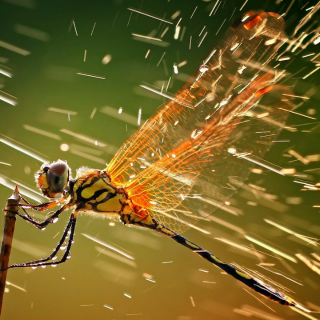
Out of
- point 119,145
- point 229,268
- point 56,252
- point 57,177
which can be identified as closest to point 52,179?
point 57,177

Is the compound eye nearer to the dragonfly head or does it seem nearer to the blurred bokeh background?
the dragonfly head

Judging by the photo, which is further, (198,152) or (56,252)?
(198,152)

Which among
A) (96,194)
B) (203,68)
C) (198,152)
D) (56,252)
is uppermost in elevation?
(203,68)

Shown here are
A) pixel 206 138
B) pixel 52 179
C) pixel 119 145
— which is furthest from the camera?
pixel 119 145

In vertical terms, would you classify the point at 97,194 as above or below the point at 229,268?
above

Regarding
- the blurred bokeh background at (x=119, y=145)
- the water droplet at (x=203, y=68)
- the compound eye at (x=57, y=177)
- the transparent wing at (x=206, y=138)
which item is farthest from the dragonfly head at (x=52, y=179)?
the blurred bokeh background at (x=119, y=145)

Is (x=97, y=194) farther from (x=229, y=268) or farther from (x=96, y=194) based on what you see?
(x=229, y=268)

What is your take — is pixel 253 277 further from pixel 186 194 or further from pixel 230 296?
pixel 230 296

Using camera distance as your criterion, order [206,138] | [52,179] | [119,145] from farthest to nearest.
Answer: [119,145]
[206,138]
[52,179]
